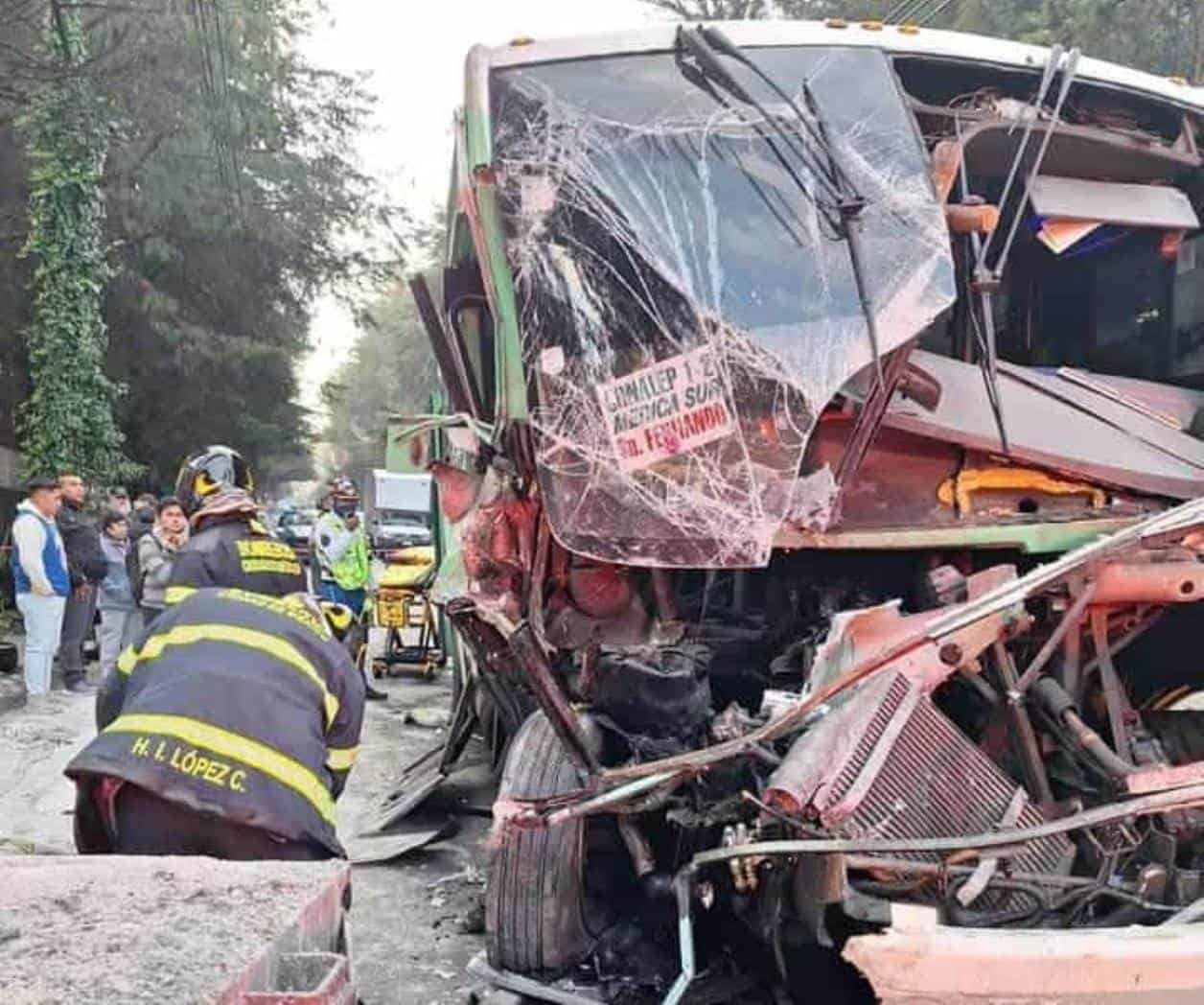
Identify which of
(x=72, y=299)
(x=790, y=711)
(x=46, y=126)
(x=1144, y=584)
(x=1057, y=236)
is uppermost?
(x=46, y=126)

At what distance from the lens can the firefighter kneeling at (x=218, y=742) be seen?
225 centimetres

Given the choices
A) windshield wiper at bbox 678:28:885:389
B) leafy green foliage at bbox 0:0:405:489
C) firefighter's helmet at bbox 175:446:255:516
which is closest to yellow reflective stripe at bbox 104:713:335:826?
firefighter's helmet at bbox 175:446:255:516

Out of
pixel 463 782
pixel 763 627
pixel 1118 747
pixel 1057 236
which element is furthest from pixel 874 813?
pixel 463 782

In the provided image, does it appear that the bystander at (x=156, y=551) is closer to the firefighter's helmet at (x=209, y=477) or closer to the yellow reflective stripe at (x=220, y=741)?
the firefighter's helmet at (x=209, y=477)

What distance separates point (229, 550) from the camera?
9.26ft

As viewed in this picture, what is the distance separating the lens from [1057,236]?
4.00m

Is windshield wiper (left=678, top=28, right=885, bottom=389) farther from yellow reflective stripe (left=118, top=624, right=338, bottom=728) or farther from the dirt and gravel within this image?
the dirt and gravel

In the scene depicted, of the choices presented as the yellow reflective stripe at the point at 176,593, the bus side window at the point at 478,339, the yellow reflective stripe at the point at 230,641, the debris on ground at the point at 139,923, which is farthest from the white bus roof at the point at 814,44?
the debris on ground at the point at 139,923

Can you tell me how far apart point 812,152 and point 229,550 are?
1.87 meters

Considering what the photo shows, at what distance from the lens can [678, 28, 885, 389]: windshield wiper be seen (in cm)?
324

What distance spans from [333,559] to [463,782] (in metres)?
4.29

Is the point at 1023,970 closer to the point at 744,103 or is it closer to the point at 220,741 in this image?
the point at 220,741

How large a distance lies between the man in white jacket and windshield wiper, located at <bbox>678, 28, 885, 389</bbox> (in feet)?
19.2

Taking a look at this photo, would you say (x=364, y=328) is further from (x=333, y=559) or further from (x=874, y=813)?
(x=874, y=813)
